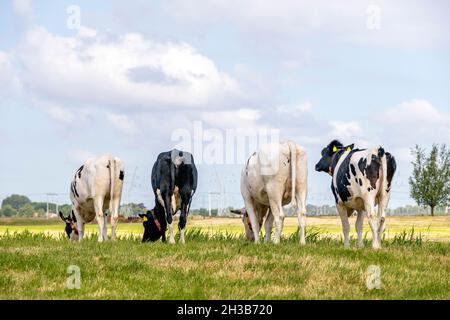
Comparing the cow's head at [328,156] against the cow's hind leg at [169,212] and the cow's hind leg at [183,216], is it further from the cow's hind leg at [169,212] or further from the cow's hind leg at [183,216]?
the cow's hind leg at [169,212]

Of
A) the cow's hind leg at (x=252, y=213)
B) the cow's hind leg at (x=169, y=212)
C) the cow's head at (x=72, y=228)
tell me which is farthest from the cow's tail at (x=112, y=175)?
the cow's hind leg at (x=252, y=213)

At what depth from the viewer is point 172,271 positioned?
12062mm

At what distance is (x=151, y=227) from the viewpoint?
18188mm

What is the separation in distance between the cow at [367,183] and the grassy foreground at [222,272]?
2.72 ft

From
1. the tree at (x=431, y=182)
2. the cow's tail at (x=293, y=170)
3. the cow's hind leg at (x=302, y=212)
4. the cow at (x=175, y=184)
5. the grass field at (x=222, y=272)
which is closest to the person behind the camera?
the grass field at (x=222, y=272)

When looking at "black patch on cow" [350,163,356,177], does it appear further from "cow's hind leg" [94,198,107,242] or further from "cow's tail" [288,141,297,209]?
"cow's hind leg" [94,198,107,242]

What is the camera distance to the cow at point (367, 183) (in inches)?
583

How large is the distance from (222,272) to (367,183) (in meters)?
4.57

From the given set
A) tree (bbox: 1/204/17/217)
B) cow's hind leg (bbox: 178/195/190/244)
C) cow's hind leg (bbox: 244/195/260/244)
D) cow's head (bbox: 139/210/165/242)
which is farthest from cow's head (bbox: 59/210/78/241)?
tree (bbox: 1/204/17/217)

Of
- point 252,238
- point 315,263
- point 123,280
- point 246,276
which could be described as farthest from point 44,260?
point 252,238

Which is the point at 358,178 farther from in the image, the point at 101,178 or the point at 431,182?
the point at 431,182
